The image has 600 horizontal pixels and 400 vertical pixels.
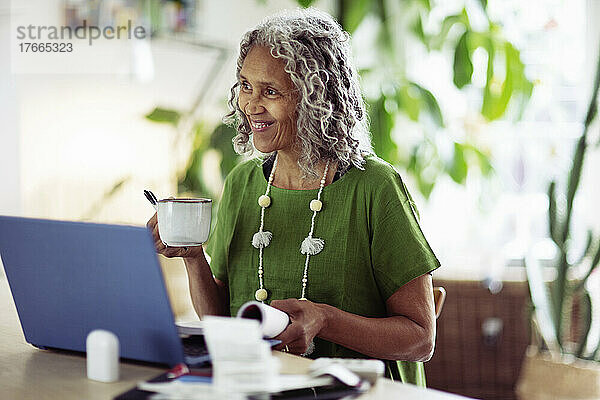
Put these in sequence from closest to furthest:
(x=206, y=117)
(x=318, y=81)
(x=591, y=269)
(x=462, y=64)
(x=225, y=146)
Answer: (x=318, y=81), (x=591, y=269), (x=462, y=64), (x=225, y=146), (x=206, y=117)

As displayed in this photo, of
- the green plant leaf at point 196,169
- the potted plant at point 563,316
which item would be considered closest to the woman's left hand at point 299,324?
the potted plant at point 563,316

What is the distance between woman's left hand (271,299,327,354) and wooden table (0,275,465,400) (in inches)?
1.5

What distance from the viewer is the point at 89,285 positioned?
3.66 feet

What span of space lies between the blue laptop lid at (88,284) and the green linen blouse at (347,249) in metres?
0.53

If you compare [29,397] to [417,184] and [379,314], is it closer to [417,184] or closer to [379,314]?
[379,314]

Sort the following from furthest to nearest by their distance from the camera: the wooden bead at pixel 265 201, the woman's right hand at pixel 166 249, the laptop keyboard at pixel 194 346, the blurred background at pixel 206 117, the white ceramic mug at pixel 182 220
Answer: the blurred background at pixel 206 117, the wooden bead at pixel 265 201, the woman's right hand at pixel 166 249, the white ceramic mug at pixel 182 220, the laptop keyboard at pixel 194 346

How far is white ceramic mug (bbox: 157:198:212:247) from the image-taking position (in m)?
1.33

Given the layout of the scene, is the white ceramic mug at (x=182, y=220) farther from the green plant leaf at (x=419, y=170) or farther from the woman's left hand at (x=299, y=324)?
the green plant leaf at (x=419, y=170)

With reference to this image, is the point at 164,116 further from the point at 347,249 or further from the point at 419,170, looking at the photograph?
the point at 347,249

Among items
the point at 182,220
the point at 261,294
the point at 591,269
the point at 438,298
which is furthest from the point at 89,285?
the point at 591,269

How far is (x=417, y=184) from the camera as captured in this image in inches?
132

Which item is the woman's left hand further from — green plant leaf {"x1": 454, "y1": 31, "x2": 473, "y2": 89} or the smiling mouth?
green plant leaf {"x1": 454, "y1": 31, "x2": 473, "y2": 89}

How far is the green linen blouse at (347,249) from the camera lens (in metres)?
1.56

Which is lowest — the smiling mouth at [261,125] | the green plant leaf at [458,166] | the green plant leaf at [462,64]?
the green plant leaf at [458,166]
